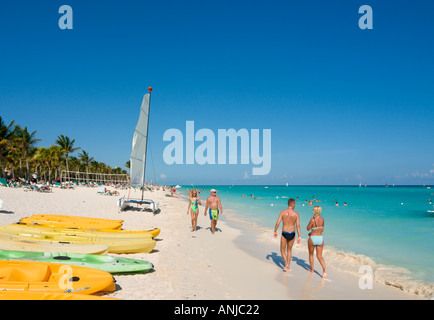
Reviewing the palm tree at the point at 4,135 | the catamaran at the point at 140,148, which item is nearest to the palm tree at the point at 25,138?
the palm tree at the point at 4,135

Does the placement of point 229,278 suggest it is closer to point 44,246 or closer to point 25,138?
point 44,246

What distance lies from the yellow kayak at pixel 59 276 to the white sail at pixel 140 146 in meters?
10.5

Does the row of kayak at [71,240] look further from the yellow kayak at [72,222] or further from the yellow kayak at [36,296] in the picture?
the yellow kayak at [36,296]

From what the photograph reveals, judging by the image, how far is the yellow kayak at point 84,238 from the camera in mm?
7453

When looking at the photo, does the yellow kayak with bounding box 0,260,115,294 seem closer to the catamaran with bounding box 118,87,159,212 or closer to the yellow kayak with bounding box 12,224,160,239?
the yellow kayak with bounding box 12,224,160,239

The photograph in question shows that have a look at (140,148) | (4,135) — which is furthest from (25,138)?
(140,148)

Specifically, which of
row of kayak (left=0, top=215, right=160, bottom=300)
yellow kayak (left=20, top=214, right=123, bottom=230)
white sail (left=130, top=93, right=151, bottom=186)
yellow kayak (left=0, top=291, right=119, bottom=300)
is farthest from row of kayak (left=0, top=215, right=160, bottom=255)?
white sail (left=130, top=93, right=151, bottom=186)

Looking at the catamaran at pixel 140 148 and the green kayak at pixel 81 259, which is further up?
the catamaran at pixel 140 148

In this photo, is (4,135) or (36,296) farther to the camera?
(4,135)

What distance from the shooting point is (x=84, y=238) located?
25.2ft

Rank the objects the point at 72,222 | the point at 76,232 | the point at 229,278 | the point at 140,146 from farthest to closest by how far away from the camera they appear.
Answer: the point at 140,146 → the point at 72,222 → the point at 76,232 → the point at 229,278

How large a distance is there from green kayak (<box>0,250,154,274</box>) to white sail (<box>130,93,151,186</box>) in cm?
954

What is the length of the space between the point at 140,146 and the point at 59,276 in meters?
11.5
